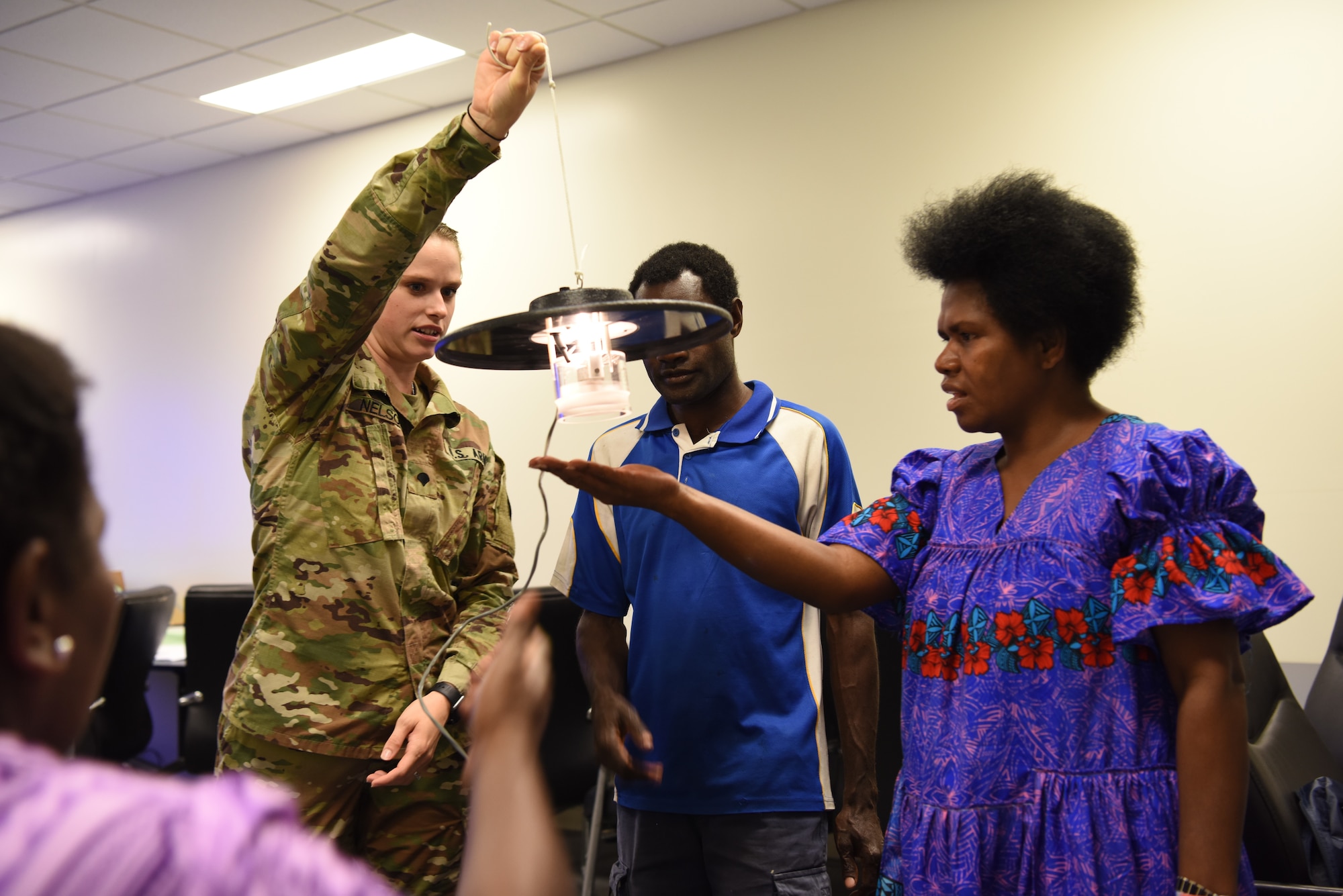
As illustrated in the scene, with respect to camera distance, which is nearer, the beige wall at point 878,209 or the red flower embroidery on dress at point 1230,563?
the red flower embroidery on dress at point 1230,563

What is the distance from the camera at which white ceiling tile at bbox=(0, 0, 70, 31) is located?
11.1ft

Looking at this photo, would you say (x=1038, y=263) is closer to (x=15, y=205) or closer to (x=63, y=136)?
(x=63, y=136)

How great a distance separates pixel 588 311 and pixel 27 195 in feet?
19.6

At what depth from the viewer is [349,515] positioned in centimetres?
164

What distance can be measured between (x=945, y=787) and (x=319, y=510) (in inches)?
39.9

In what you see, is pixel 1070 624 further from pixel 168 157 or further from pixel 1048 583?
pixel 168 157

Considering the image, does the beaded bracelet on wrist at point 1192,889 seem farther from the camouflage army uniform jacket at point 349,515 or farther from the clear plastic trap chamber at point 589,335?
the camouflage army uniform jacket at point 349,515

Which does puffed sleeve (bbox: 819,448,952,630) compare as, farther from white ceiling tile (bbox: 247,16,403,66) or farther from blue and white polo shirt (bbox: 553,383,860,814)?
white ceiling tile (bbox: 247,16,403,66)

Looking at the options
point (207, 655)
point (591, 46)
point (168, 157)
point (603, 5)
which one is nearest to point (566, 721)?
point (207, 655)

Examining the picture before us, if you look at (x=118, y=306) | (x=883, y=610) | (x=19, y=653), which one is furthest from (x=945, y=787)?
(x=118, y=306)

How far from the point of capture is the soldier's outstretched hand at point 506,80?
1.39 metres

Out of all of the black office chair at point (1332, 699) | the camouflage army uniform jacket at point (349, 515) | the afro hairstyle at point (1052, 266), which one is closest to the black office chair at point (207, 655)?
the camouflage army uniform jacket at point (349, 515)

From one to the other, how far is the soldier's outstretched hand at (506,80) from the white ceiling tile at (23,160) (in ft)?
15.0

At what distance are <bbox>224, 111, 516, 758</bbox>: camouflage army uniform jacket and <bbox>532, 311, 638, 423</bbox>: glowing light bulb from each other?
1.56 ft
